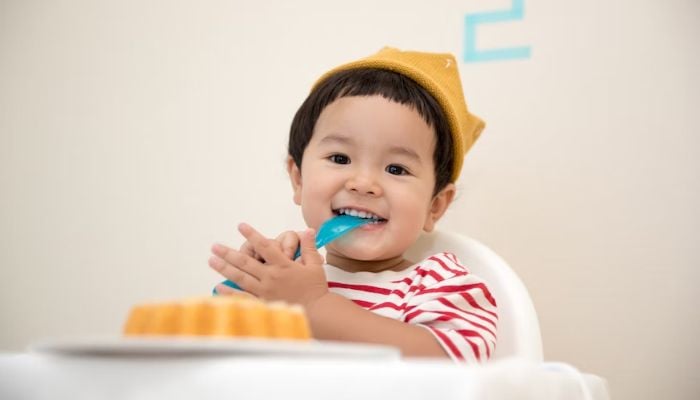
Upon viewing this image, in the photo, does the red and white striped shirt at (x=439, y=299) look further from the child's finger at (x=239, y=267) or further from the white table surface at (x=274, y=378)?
the white table surface at (x=274, y=378)

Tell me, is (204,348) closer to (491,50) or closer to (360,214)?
(360,214)

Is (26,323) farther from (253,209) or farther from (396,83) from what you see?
(396,83)

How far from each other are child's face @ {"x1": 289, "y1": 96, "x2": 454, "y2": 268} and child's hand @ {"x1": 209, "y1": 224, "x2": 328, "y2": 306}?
0.12 m

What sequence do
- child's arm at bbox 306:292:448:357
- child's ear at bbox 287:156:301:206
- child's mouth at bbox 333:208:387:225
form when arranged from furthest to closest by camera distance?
child's ear at bbox 287:156:301:206 < child's mouth at bbox 333:208:387:225 < child's arm at bbox 306:292:448:357

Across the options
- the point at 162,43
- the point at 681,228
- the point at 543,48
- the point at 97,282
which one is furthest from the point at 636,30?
the point at 97,282

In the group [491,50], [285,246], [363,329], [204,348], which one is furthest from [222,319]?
[491,50]

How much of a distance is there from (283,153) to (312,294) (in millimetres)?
605

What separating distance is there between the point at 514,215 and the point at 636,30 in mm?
356

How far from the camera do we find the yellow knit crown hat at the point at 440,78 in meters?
0.98

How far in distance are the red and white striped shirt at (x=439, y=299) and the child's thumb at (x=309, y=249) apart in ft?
0.34

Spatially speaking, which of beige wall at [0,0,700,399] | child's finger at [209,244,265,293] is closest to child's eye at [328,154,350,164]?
child's finger at [209,244,265,293]

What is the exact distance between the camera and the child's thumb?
2.74ft

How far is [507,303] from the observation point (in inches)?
34.6

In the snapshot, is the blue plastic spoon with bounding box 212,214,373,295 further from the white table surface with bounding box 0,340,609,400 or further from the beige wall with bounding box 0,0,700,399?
the white table surface with bounding box 0,340,609,400
